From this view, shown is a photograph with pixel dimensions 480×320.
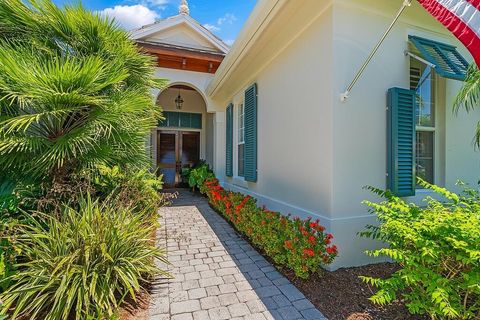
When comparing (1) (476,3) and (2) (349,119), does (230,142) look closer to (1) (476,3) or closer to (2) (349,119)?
(2) (349,119)

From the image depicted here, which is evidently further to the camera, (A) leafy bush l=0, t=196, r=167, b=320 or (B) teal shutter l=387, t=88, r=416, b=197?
(B) teal shutter l=387, t=88, r=416, b=197

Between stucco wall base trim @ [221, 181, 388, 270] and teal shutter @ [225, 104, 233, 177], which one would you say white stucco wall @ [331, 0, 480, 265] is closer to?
stucco wall base trim @ [221, 181, 388, 270]

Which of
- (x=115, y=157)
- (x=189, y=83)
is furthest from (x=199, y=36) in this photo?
(x=115, y=157)

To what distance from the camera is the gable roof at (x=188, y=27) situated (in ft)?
29.2

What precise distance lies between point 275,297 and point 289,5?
3.89 m

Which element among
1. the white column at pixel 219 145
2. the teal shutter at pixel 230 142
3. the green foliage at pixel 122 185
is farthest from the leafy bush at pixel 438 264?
the white column at pixel 219 145

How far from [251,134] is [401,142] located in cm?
337

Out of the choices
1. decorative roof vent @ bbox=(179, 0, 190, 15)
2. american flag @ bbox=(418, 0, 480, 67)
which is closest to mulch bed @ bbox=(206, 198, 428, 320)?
american flag @ bbox=(418, 0, 480, 67)

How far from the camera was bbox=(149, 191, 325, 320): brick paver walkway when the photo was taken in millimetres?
2522

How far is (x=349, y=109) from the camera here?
136 inches

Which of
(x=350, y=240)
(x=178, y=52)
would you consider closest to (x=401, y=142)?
(x=350, y=240)

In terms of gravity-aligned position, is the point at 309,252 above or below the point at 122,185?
below

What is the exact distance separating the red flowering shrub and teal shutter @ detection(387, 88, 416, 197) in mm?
1342

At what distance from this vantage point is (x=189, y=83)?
29.8 ft
